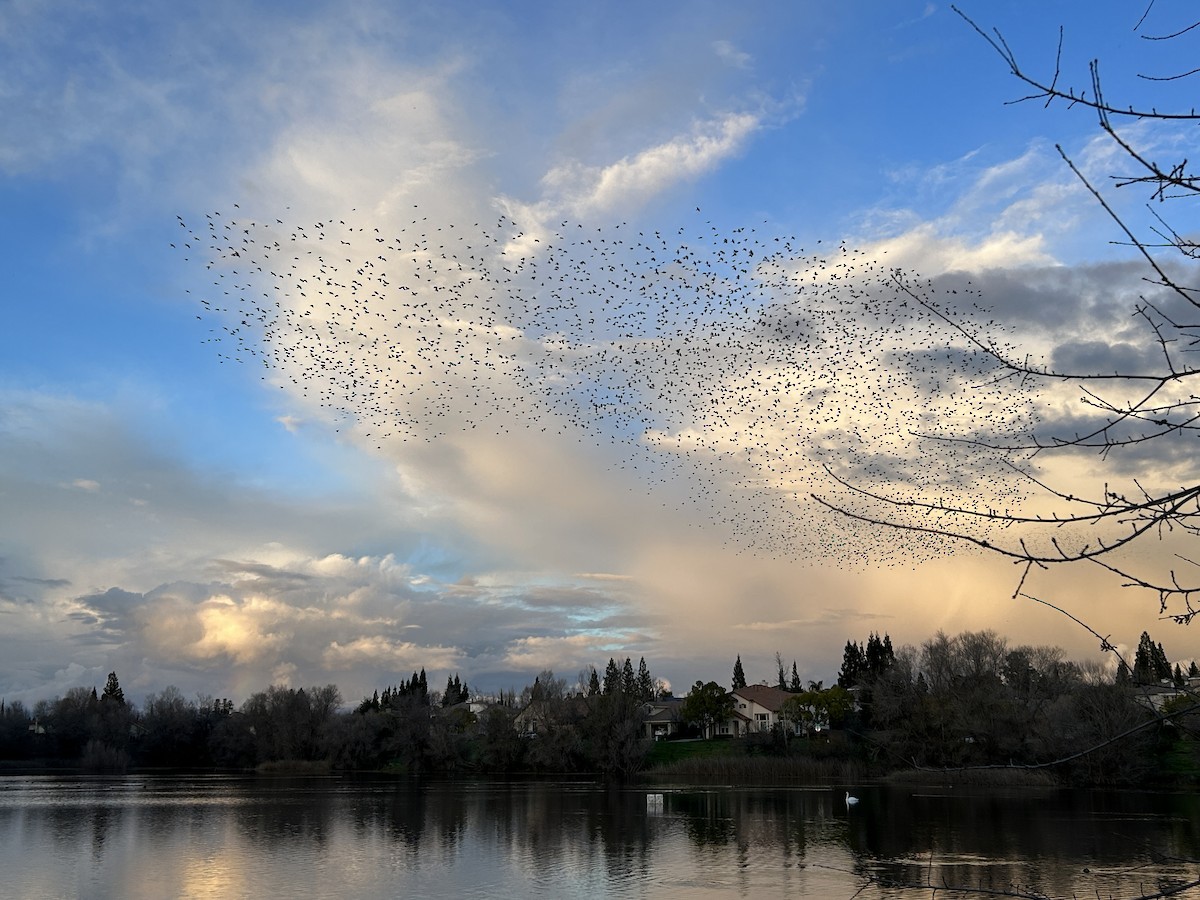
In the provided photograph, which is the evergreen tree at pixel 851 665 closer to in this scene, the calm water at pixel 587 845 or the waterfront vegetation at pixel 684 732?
the waterfront vegetation at pixel 684 732

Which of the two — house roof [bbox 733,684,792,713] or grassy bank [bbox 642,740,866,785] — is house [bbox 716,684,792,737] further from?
grassy bank [bbox 642,740,866,785]

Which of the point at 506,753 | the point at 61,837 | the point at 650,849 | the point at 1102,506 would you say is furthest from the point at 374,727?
the point at 1102,506

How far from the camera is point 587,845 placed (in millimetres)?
38688

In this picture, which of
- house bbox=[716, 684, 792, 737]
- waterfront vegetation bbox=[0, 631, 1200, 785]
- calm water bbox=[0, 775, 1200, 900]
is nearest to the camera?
calm water bbox=[0, 775, 1200, 900]

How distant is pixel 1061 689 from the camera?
76.1 m

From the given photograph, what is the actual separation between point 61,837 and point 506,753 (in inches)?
2542

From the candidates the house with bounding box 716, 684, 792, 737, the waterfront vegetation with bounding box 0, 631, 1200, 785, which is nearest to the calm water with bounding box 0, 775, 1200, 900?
the waterfront vegetation with bounding box 0, 631, 1200, 785

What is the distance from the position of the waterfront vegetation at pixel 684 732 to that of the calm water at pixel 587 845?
748 centimetres

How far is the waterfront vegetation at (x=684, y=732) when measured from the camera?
70.0m

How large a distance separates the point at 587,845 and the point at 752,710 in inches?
3324

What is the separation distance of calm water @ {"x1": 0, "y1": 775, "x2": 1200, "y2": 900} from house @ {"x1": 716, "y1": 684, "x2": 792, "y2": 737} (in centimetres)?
4644

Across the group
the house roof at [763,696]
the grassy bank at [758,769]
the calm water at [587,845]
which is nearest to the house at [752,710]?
the house roof at [763,696]

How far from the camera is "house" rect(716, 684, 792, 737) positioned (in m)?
110

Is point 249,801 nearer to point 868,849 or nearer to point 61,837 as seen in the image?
point 61,837
